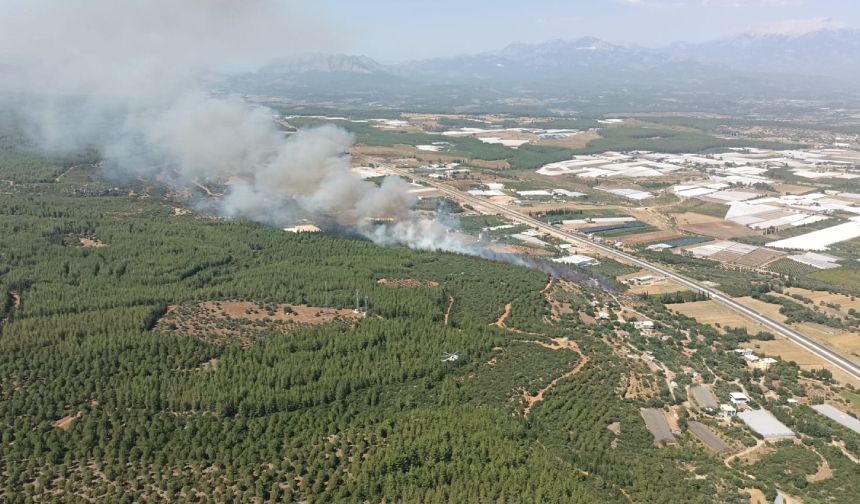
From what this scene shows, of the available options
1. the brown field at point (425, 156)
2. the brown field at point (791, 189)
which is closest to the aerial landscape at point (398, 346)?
the brown field at point (791, 189)

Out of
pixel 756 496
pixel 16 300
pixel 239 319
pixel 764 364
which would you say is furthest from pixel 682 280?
pixel 16 300

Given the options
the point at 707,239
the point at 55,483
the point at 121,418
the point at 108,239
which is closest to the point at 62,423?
the point at 121,418

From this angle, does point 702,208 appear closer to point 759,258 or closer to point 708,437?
point 759,258

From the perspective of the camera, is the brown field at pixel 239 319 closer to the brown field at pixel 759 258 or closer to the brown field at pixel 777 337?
the brown field at pixel 777 337

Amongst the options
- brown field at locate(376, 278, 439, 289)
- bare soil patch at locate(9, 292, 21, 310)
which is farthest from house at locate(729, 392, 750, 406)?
bare soil patch at locate(9, 292, 21, 310)

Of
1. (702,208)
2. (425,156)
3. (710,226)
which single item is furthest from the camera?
(425,156)

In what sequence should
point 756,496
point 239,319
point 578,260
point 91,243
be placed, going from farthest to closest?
point 578,260 < point 91,243 < point 239,319 < point 756,496

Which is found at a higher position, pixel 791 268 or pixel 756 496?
pixel 756 496
